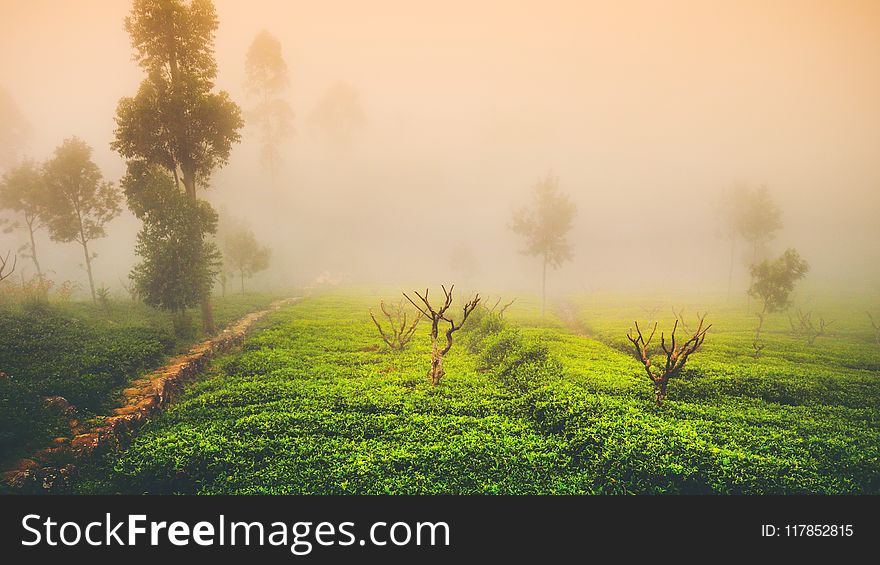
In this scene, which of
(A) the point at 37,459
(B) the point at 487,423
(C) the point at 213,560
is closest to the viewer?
(C) the point at 213,560

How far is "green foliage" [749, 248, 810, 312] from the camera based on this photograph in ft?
92.1

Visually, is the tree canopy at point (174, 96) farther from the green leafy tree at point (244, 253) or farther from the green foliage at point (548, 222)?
the green foliage at point (548, 222)

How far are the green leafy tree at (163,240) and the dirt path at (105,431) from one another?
4760 millimetres

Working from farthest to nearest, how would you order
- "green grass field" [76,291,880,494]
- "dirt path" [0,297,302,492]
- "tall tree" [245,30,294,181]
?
"tall tree" [245,30,294,181], "green grass field" [76,291,880,494], "dirt path" [0,297,302,492]

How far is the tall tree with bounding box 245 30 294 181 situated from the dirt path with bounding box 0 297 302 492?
2884 inches

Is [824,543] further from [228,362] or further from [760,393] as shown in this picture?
[228,362]

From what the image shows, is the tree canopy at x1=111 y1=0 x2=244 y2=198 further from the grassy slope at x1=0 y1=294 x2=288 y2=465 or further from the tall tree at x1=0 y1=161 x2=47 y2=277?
the tall tree at x1=0 y1=161 x2=47 y2=277

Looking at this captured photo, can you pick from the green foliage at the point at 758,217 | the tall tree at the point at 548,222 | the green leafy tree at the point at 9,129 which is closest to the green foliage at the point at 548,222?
the tall tree at the point at 548,222

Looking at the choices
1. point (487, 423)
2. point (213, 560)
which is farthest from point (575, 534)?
point (213, 560)

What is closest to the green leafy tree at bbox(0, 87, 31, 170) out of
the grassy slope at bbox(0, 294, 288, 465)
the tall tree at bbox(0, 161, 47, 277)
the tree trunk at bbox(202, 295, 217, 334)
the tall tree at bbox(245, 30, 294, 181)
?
the tall tree at bbox(245, 30, 294, 181)

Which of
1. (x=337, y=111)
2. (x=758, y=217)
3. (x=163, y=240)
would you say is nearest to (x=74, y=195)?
(x=163, y=240)

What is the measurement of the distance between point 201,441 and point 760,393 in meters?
21.9

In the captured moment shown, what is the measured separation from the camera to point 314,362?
1881cm

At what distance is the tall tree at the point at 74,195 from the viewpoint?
30.8 m
